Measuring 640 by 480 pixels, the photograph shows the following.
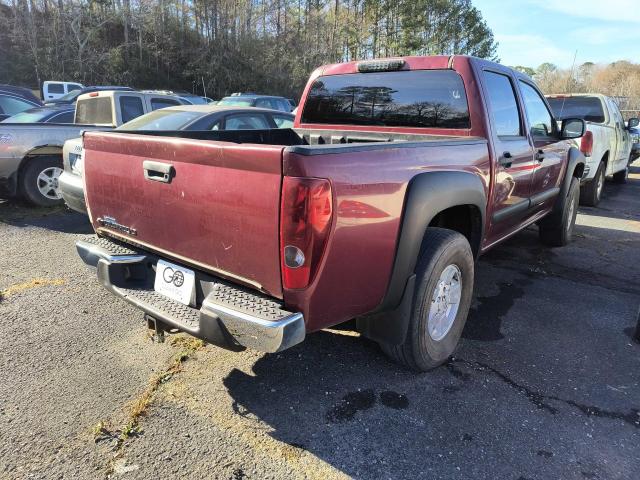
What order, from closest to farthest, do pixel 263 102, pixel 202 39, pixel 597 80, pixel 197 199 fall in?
pixel 197 199
pixel 263 102
pixel 202 39
pixel 597 80

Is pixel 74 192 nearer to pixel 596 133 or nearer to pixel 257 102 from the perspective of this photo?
pixel 596 133

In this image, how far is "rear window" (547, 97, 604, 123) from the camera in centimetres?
903

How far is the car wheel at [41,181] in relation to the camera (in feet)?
22.0

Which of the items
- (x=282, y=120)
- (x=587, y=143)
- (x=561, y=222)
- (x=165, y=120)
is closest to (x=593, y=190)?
(x=587, y=143)

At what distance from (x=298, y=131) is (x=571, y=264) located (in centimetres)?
336

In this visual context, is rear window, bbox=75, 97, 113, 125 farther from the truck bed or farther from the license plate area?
the license plate area

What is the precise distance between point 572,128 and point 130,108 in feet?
21.6

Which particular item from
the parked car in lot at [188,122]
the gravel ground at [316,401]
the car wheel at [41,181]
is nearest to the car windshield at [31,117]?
the car wheel at [41,181]

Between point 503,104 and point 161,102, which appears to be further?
point 161,102

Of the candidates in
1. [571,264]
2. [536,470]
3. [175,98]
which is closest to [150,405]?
[536,470]

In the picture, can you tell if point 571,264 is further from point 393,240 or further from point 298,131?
point 393,240

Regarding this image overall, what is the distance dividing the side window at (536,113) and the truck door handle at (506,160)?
30.8 inches

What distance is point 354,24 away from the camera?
1660 inches

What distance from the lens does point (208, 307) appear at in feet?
7.16
